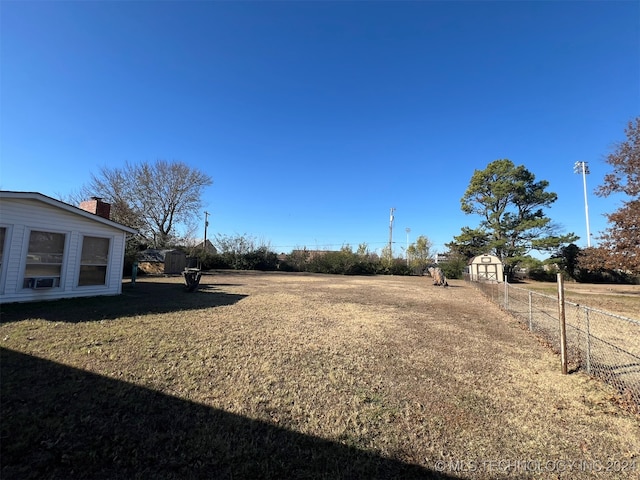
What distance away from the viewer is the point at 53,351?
423 centimetres

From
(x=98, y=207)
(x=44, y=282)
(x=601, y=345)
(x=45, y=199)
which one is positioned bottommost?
(x=601, y=345)

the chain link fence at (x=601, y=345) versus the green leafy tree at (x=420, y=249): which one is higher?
the green leafy tree at (x=420, y=249)

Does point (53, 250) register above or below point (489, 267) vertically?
below

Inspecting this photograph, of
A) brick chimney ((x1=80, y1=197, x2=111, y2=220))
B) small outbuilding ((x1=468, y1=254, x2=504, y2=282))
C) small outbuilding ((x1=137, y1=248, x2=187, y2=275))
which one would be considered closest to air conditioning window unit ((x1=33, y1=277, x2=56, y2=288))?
brick chimney ((x1=80, y1=197, x2=111, y2=220))

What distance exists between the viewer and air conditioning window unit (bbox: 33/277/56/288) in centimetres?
801

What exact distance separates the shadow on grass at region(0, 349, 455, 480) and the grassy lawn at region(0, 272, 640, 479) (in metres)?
0.01

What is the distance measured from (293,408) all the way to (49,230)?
921 cm

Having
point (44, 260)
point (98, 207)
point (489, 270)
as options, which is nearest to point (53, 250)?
point (44, 260)

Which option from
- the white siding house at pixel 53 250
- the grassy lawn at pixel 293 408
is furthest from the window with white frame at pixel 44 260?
the grassy lawn at pixel 293 408

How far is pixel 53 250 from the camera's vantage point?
28.0ft

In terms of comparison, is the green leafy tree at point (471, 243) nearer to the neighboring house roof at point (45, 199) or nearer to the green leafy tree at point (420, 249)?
the green leafy tree at point (420, 249)

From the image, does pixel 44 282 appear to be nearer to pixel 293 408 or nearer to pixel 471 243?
pixel 293 408

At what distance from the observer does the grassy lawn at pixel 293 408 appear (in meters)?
2.23

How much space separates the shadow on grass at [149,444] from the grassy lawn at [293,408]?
1 cm
